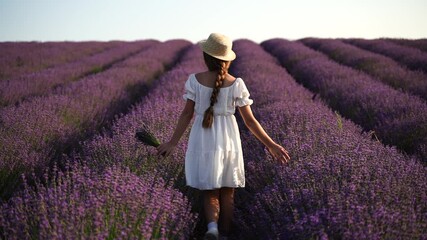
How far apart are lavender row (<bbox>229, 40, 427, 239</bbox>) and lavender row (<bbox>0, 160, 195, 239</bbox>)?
0.50 m

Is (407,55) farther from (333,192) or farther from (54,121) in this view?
(333,192)

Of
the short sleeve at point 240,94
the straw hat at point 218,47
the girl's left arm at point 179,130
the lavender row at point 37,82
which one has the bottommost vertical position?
the lavender row at point 37,82

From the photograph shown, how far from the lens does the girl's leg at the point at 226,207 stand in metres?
2.67

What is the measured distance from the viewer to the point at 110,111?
5.94 metres

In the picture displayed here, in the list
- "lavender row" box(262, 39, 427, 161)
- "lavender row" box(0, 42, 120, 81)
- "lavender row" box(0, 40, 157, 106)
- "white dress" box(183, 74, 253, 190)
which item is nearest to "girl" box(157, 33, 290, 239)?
"white dress" box(183, 74, 253, 190)

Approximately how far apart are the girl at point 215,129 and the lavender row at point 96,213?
25cm

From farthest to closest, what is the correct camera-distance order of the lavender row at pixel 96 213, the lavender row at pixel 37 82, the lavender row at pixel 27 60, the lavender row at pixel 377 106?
the lavender row at pixel 27 60
the lavender row at pixel 37 82
the lavender row at pixel 377 106
the lavender row at pixel 96 213

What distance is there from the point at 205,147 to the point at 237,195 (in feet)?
2.56

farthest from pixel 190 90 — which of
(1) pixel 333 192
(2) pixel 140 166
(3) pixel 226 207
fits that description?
(1) pixel 333 192

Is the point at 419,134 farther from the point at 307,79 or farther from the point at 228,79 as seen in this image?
the point at 307,79

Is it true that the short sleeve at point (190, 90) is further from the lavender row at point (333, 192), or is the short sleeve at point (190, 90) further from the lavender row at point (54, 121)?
the lavender row at point (54, 121)

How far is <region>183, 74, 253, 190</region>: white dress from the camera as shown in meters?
2.53

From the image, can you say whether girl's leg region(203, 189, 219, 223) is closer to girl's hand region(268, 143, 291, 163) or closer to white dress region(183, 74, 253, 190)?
white dress region(183, 74, 253, 190)

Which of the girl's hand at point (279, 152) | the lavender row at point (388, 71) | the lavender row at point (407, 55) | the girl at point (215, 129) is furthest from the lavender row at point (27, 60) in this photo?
the lavender row at point (407, 55)
